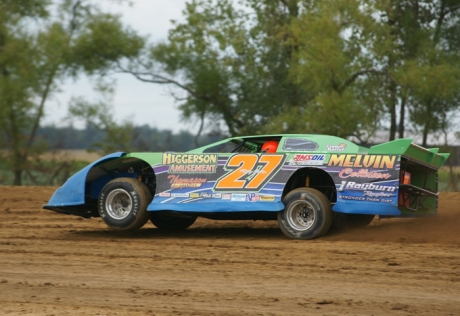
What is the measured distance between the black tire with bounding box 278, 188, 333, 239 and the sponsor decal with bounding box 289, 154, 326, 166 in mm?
354

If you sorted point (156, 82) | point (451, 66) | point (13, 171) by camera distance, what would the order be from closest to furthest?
point (451, 66) → point (13, 171) → point (156, 82)

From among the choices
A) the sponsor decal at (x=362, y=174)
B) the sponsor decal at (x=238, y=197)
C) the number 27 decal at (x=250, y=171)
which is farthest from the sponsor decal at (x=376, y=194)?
the sponsor decal at (x=238, y=197)

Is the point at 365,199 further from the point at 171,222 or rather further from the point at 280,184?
the point at 171,222

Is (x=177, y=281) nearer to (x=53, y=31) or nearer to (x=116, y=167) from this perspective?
(x=116, y=167)

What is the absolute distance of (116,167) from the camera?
11016mm

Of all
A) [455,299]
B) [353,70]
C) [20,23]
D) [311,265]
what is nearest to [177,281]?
[311,265]

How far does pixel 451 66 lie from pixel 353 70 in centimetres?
346

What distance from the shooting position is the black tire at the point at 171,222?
11.3 meters

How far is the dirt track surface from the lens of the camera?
6.22 meters

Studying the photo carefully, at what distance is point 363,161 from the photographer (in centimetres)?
921

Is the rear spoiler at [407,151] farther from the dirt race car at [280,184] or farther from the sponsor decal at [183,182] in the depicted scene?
the sponsor decal at [183,182]

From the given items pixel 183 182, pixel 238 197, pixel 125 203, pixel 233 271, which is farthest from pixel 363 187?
pixel 125 203

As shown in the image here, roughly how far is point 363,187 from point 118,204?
11.7ft

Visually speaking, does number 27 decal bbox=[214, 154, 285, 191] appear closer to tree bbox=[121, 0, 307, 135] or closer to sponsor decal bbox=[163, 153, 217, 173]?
sponsor decal bbox=[163, 153, 217, 173]
